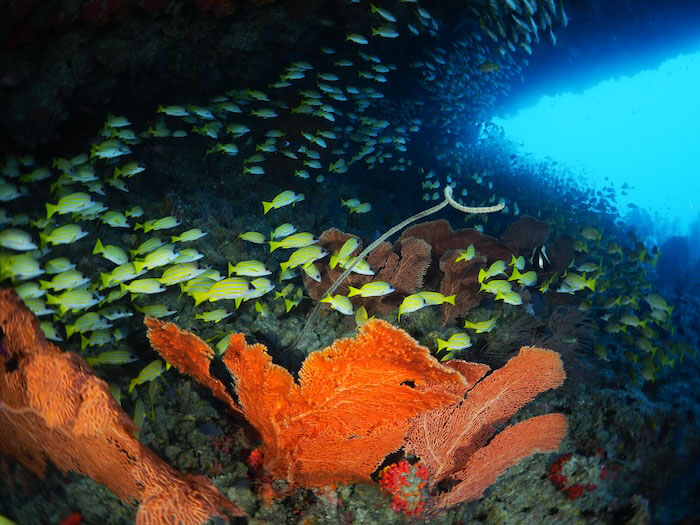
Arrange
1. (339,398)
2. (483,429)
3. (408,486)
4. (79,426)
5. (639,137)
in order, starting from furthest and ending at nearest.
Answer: (639,137) < (483,429) < (408,486) < (339,398) < (79,426)

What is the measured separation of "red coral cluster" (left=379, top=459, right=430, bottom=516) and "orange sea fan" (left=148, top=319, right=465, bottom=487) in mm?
355

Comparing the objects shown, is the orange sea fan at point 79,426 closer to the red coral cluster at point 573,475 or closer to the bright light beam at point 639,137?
the red coral cluster at point 573,475

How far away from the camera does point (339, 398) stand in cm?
277

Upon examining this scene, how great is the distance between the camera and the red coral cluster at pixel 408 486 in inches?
135

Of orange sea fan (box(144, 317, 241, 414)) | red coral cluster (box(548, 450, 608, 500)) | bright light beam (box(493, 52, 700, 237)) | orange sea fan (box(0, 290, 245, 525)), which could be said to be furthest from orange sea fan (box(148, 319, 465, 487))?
bright light beam (box(493, 52, 700, 237))

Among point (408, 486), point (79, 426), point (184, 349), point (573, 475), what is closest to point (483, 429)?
point (408, 486)

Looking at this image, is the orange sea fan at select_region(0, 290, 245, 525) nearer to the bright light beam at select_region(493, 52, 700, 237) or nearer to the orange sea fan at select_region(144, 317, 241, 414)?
the orange sea fan at select_region(144, 317, 241, 414)

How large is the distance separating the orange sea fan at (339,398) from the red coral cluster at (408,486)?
36 centimetres

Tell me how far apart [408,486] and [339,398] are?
4.41ft

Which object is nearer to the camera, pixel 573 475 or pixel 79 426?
pixel 79 426

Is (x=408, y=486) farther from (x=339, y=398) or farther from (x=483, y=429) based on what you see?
(x=339, y=398)

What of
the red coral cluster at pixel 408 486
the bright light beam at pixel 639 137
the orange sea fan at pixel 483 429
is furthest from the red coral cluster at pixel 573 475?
the bright light beam at pixel 639 137

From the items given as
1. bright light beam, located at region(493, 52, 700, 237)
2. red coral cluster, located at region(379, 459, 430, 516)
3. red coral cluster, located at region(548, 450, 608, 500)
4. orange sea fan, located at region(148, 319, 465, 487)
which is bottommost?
bright light beam, located at region(493, 52, 700, 237)

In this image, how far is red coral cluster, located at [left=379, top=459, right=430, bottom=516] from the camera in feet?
11.2
